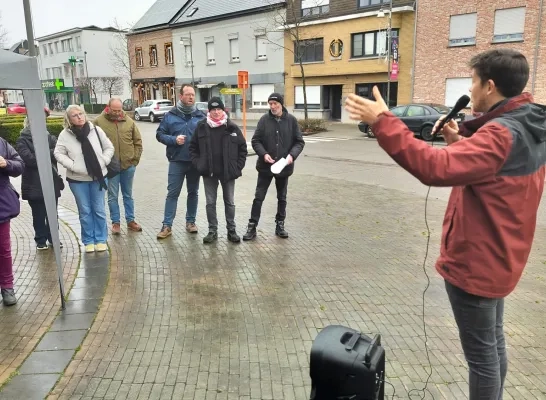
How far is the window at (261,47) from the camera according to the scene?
1298 inches

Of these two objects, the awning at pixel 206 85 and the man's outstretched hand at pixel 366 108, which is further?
the awning at pixel 206 85

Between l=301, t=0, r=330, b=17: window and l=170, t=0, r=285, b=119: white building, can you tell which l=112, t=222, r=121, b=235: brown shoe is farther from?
l=170, t=0, r=285, b=119: white building

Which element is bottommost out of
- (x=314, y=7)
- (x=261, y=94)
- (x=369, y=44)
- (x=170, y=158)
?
(x=170, y=158)

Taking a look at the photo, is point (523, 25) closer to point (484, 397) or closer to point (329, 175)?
point (329, 175)

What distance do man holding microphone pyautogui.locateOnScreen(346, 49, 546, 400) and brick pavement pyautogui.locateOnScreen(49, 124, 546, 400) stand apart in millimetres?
1002

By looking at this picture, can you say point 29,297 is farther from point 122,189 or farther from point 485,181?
point 485,181

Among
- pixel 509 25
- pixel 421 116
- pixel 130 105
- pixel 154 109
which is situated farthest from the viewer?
pixel 130 105

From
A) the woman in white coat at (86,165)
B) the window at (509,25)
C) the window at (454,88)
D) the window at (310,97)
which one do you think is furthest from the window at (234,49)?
the woman in white coat at (86,165)

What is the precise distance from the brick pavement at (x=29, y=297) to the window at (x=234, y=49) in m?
30.7

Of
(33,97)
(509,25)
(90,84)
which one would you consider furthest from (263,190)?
(90,84)

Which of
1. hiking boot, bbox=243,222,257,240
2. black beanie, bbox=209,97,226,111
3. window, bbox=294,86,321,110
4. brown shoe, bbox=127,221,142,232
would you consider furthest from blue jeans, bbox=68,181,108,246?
window, bbox=294,86,321,110

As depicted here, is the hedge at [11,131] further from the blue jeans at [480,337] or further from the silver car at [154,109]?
the blue jeans at [480,337]

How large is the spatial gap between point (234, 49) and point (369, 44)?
12080mm

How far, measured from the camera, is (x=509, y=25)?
72.2ft
